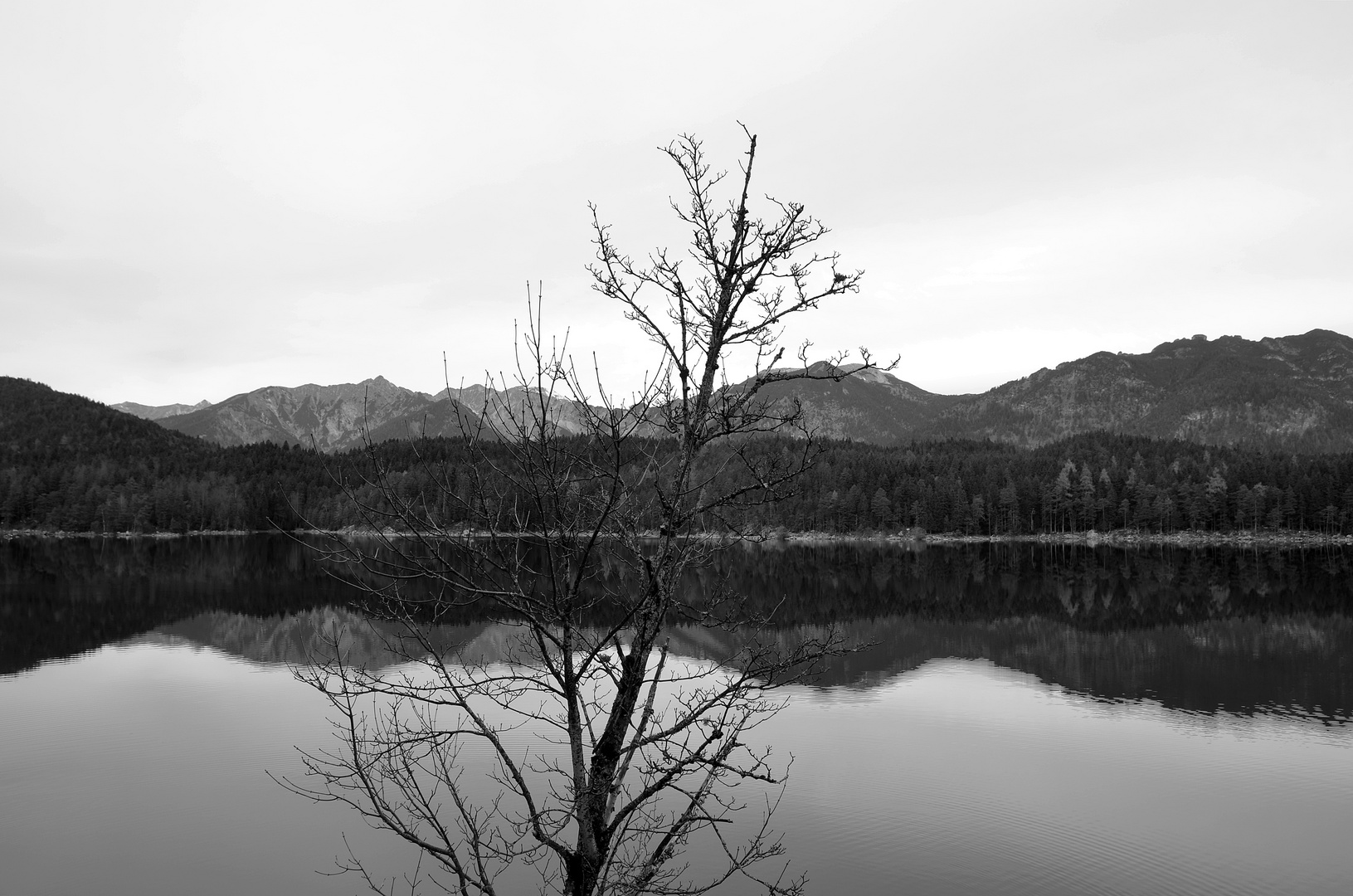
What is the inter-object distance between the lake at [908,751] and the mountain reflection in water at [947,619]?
0.36 m

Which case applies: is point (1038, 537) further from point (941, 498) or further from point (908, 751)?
point (908, 751)

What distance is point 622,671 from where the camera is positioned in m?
7.55

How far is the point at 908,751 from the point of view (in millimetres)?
26391

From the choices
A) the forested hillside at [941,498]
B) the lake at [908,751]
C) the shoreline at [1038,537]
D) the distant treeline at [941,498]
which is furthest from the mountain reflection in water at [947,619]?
the distant treeline at [941,498]

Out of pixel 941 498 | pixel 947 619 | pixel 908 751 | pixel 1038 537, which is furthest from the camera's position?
pixel 1038 537

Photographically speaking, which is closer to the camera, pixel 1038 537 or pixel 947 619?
pixel 947 619

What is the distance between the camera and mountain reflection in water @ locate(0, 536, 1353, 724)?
38.0 meters

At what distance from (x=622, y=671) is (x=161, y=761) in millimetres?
24983

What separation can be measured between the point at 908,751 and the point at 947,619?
31896mm

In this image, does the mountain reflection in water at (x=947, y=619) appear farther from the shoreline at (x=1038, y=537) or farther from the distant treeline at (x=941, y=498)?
the distant treeline at (x=941, y=498)

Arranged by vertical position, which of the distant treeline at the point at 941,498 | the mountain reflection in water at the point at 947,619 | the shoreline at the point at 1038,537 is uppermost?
the distant treeline at the point at 941,498

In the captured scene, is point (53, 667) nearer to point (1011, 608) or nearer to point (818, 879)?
point (818, 879)

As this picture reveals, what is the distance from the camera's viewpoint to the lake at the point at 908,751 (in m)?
18.4

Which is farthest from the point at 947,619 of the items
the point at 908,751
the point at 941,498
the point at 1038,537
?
the point at 1038,537
